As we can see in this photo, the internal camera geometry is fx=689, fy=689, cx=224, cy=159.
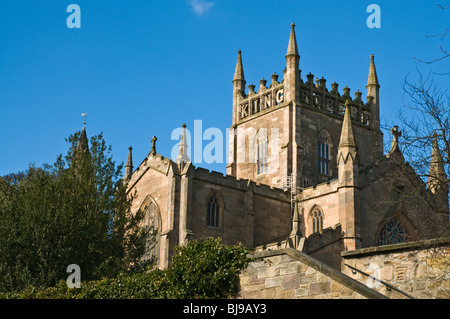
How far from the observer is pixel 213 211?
42.2 m

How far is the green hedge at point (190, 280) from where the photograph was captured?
16656 millimetres

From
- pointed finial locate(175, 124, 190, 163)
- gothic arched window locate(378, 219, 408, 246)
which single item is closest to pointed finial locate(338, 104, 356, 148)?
gothic arched window locate(378, 219, 408, 246)

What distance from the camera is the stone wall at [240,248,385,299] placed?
14.0m

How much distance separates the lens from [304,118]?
49.4 metres

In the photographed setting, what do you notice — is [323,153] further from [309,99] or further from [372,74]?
[372,74]

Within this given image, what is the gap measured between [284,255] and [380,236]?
26772 millimetres

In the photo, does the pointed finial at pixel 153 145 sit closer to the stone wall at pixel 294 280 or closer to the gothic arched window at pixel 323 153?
the gothic arched window at pixel 323 153

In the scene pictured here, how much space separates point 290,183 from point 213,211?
710 centimetres

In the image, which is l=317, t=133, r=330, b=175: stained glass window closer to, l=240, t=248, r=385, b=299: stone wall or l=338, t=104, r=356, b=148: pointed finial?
l=338, t=104, r=356, b=148: pointed finial


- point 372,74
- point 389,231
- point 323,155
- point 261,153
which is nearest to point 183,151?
point 261,153

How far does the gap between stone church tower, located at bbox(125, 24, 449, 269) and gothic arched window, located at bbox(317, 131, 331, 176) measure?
78 millimetres

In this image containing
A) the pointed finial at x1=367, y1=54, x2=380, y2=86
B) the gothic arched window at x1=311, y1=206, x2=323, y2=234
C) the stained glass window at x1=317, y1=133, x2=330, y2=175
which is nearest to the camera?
the gothic arched window at x1=311, y1=206, x2=323, y2=234

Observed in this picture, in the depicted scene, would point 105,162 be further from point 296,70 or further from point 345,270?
point 296,70

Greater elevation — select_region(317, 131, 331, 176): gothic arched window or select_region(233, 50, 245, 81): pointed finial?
select_region(233, 50, 245, 81): pointed finial
